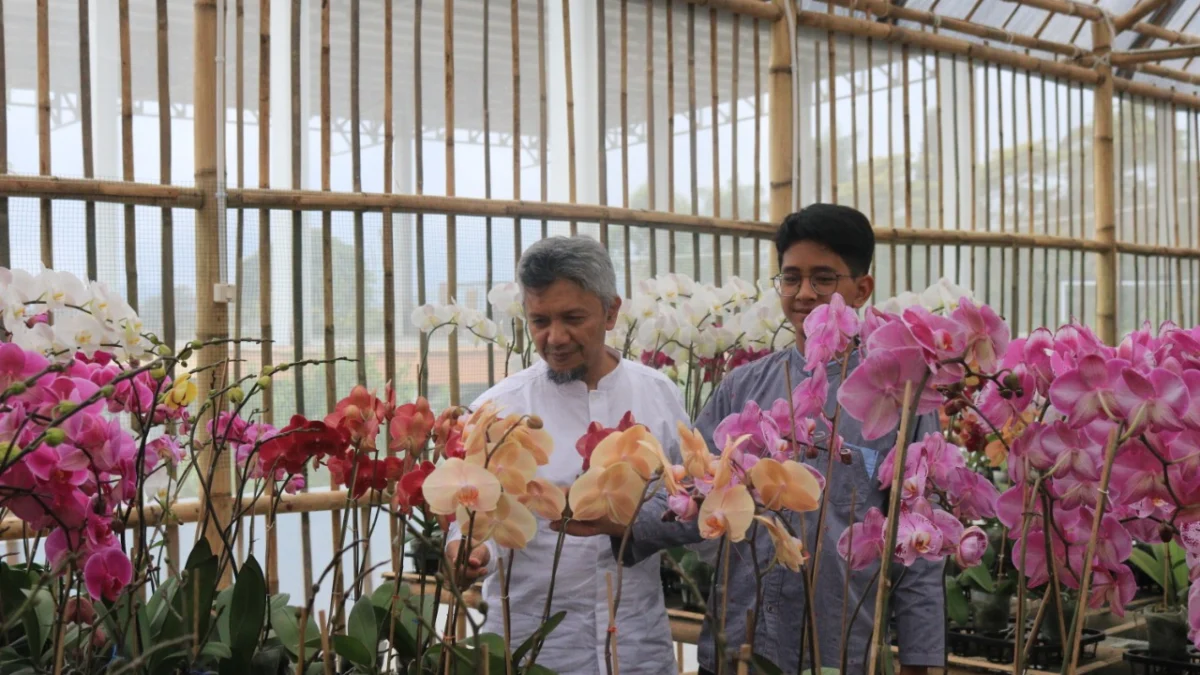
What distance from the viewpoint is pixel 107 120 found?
2.58m

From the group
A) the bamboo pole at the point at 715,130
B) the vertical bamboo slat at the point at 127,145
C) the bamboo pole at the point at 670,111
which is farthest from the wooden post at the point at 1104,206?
the vertical bamboo slat at the point at 127,145

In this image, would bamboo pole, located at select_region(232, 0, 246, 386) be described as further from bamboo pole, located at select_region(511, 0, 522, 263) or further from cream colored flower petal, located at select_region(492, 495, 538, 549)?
cream colored flower petal, located at select_region(492, 495, 538, 549)

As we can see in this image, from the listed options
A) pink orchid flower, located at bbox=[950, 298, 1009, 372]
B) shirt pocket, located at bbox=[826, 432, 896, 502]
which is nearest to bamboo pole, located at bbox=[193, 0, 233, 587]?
shirt pocket, located at bbox=[826, 432, 896, 502]

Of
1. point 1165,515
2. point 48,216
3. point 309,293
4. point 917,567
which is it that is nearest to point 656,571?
point 917,567

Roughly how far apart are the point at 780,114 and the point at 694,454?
2.93m

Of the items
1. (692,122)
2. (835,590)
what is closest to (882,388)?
(835,590)

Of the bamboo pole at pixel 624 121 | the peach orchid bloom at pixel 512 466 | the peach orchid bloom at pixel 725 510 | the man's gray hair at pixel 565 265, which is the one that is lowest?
the peach orchid bloom at pixel 725 510

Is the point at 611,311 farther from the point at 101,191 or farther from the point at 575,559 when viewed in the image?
the point at 101,191

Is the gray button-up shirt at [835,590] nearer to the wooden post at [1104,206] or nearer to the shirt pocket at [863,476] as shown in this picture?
the shirt pocket at [863,476]

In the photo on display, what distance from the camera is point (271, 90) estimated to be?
2.80 m

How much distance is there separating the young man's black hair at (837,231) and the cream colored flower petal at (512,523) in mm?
1039

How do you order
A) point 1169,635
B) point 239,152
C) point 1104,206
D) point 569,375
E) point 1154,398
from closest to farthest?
point 1154,398
point 569,375
point 1169,635
point 239,152
point 1104,206

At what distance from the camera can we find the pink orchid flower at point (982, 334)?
75 centimetres

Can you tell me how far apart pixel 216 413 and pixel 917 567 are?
0.93m
